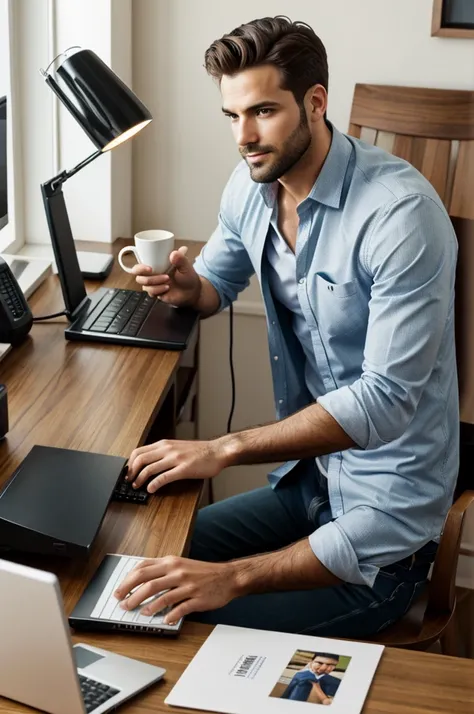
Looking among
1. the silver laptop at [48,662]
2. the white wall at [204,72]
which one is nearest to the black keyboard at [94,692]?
the silver laptop at [48,662]

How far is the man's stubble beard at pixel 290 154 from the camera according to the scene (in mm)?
1713

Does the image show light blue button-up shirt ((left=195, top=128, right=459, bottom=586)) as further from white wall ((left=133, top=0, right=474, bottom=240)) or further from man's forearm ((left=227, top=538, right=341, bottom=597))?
white wall ((left=133, top=0, right=474, bottom=240))

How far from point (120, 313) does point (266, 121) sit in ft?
1.89

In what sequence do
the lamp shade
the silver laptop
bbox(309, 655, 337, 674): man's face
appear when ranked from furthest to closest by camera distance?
1. the lamp shade
2. bbox(309, 655, 337, 674): man's face
3. the silver laptop

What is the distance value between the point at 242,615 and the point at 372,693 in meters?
0.48

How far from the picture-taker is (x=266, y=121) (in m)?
1.71

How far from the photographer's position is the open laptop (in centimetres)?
200

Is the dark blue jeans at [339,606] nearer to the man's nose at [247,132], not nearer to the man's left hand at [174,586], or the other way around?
the man's left hand at [174,586]

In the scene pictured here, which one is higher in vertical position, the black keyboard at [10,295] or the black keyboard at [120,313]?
the black keyboard at [10,295]

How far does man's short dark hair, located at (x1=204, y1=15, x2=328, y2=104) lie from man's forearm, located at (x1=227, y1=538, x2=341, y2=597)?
751 millimetres

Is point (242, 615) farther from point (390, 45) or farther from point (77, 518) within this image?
point (390, 45)

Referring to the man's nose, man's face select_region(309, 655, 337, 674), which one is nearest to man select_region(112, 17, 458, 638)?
the man's nose

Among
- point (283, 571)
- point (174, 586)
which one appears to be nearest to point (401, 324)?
point (283, 571)

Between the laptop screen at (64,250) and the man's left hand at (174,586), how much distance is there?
2.74 feet
